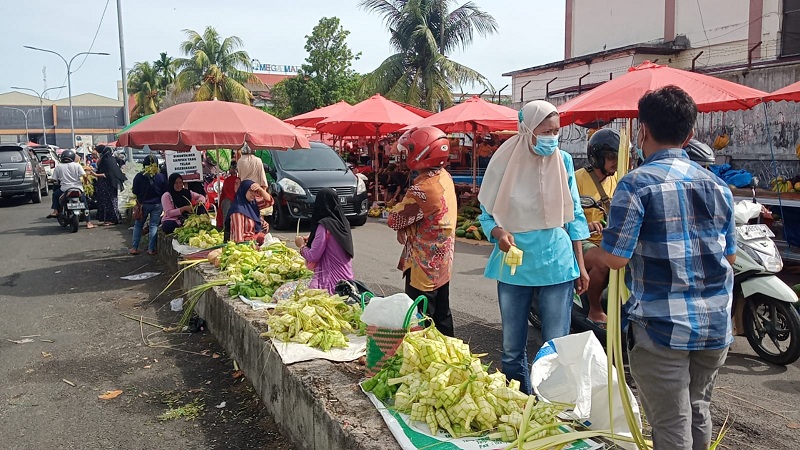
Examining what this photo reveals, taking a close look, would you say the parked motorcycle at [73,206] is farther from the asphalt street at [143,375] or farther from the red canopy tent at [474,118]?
the red canopy tent at [474,118]

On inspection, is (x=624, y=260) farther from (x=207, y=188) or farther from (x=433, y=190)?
(x=207, y=188)

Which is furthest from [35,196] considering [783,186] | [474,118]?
[783,186]

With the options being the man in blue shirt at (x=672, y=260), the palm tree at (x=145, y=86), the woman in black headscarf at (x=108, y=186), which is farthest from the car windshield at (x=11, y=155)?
the palm tree at (x=145, y=86)

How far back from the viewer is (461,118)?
42.9 feet

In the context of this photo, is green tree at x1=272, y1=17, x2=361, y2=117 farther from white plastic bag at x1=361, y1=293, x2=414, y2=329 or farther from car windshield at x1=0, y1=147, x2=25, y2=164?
white plastic bag at x1=361, y1=293, x2=414, y2=329

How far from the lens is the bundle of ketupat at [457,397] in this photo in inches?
109

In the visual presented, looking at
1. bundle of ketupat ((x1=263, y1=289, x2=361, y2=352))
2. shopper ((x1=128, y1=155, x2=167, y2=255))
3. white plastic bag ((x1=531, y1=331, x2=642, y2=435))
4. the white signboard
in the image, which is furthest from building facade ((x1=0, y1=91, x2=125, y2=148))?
white plastic bag ((x1=531, y1=331, x2=642, y2=435))

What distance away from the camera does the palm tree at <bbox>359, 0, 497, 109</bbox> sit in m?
24.3

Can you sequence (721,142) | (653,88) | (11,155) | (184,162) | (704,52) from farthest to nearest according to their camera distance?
1. (11,155)
2. (704,52)
3. (721,142)
4. (184,162)
5. (653,88)

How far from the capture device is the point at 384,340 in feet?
11.8

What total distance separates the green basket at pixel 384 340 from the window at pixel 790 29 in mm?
16064

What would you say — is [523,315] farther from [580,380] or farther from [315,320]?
[315,320]

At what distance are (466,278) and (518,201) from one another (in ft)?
17.3

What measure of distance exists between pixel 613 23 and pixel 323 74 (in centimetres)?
1347
